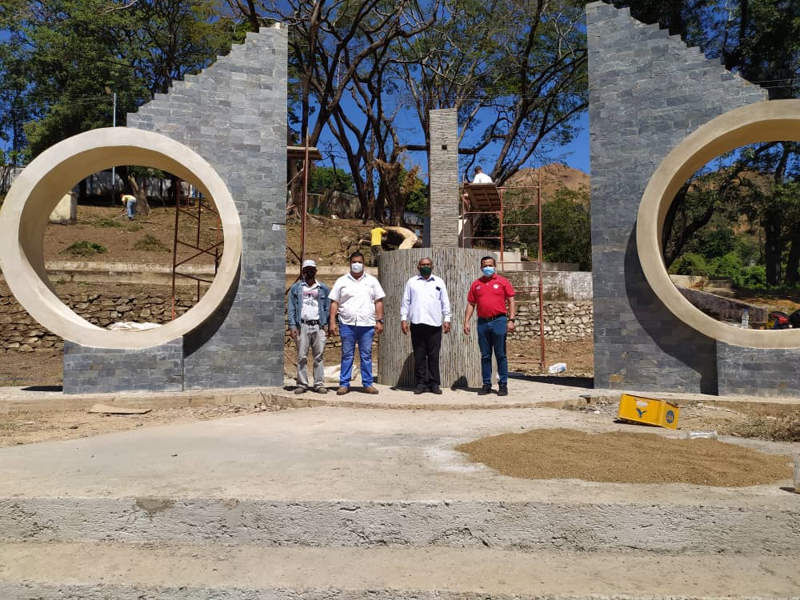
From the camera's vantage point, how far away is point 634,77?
789 cm

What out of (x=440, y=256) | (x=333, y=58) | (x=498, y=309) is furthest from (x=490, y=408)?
(x=333, y=58)

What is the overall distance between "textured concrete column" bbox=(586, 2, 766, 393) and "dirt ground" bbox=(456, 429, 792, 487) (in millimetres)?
3177

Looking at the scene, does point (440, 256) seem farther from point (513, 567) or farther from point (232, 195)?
point (513, 567)

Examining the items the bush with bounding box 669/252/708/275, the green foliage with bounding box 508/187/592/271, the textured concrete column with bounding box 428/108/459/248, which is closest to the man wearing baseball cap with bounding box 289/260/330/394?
the textured concrete column with bounding box 428/108/459/248

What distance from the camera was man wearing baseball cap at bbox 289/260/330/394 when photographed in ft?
→ 24.0

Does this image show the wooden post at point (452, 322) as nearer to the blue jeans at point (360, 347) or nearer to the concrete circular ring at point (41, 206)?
the blue jeans at point (360, 347)

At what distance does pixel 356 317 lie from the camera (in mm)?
7250

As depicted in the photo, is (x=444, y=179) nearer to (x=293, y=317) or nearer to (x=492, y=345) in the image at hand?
(x=492, y=345)

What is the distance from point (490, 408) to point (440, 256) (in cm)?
227

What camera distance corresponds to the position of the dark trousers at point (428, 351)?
7.32m

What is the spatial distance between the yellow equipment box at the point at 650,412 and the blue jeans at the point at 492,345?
1.88 metres

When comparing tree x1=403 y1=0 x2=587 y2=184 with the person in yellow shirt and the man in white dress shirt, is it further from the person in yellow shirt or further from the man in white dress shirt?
the man in white dress shirt

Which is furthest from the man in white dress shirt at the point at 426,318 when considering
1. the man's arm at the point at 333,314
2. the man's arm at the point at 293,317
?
the man's arm at the point at 293,317

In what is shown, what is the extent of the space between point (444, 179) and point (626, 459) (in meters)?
5.40
